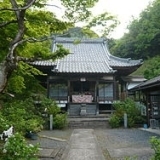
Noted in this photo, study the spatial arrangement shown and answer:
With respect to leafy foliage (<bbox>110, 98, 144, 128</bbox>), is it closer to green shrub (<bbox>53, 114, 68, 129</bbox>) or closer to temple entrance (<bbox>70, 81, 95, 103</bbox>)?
green shrub (<bbox>53, 114, 68, 129</bbox>)

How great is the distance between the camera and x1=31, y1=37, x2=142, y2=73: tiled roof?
23.1 meters

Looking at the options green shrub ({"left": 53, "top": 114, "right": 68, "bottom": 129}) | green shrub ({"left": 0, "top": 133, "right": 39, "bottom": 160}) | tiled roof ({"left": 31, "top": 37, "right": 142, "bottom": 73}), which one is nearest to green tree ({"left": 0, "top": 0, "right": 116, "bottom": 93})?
green shrub ({"left": 0, "top": 133, "right": 39, "bottom": 160})

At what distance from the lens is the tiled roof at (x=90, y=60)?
23109mm

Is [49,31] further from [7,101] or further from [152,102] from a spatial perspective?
[152,102]

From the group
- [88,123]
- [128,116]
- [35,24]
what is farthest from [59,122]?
[35,24]

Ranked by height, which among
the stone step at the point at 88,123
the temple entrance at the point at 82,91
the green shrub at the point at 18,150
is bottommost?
the stone step at the point at 88,123

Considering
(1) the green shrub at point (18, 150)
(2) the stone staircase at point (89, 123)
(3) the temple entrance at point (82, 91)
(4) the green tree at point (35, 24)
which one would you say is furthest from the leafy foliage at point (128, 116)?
(1) the green shrub at point (18, 150)

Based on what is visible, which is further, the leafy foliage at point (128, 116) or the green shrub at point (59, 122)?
the leafy foliage at point (128, 116)

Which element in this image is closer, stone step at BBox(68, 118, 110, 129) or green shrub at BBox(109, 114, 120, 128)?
green shrub at BBox(109, 114, 120, 128)

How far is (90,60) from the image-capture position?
26.0 metres

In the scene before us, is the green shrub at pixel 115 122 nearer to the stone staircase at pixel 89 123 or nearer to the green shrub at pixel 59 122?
the stone staircase at pixel 89 123

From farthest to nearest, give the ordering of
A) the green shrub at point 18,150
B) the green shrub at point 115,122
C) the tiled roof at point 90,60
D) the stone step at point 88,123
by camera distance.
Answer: the tiled roof at point 90,60, the stone step at point 88,123, the green shrub at point 115,122, the green shrub at point 18,150

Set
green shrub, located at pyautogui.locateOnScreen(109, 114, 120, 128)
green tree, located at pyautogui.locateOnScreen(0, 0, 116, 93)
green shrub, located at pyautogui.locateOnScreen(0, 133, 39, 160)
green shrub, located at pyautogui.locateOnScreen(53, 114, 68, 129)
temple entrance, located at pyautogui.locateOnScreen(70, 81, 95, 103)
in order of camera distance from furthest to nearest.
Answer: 1. temple entrance, located at pyautogui.locateOnScreen(70, 81, 95, 103)
2. green shrub, located at pyautogui.locateOnScreen(109, 114, 120, 128)
3. green shrub, located at pyautogui.locateOnScreen(53, 114, 68, 129)
4. green tree, located at pyautogui.locateOnScreen(0, 0, 116, 93)
5. green shrub, located at pyautogui.locateOnScreen(0, 133, 39, 160)

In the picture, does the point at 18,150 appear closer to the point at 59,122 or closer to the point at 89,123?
the point at 59,122
